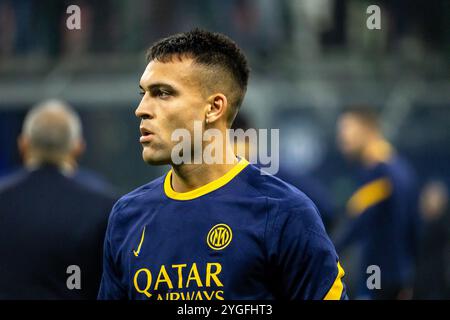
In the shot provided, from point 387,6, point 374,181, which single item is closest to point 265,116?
point 387,6

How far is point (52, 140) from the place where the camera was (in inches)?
205

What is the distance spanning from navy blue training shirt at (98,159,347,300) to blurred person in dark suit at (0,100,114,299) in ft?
3.99

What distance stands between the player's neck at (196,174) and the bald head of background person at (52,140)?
175 cm

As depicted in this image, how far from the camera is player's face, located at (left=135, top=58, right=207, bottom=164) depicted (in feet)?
11.2

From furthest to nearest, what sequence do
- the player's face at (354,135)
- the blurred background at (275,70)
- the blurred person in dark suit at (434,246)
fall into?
the blurred background at (275,70) → the blurred person in dark suit at (434,246) → the player's face at (354,135)

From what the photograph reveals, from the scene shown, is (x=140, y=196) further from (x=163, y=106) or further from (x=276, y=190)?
(x=276, y=190)

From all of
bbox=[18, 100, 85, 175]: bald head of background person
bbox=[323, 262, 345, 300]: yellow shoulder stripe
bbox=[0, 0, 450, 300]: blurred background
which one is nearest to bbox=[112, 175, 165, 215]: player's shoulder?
bbox=[323, 262, 345, 300]: yellow shoulder stripe

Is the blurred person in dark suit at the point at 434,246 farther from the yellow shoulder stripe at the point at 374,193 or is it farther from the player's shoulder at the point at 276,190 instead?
the player's shoulder at the point at 276,190

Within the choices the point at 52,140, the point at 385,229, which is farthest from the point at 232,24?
Result: the point at 52,140

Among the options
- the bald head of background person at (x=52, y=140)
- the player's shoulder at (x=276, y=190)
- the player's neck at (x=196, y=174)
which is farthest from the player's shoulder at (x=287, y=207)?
the bald head of background person at (x=52, y=140)

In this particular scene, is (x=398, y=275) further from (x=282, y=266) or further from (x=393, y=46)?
(x=393, y=46)

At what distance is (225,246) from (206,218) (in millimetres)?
154

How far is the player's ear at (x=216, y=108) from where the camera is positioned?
351 centimetres

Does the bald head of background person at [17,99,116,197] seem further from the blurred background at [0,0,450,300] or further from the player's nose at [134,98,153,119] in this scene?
the blurred background at [0,0,450,300]
